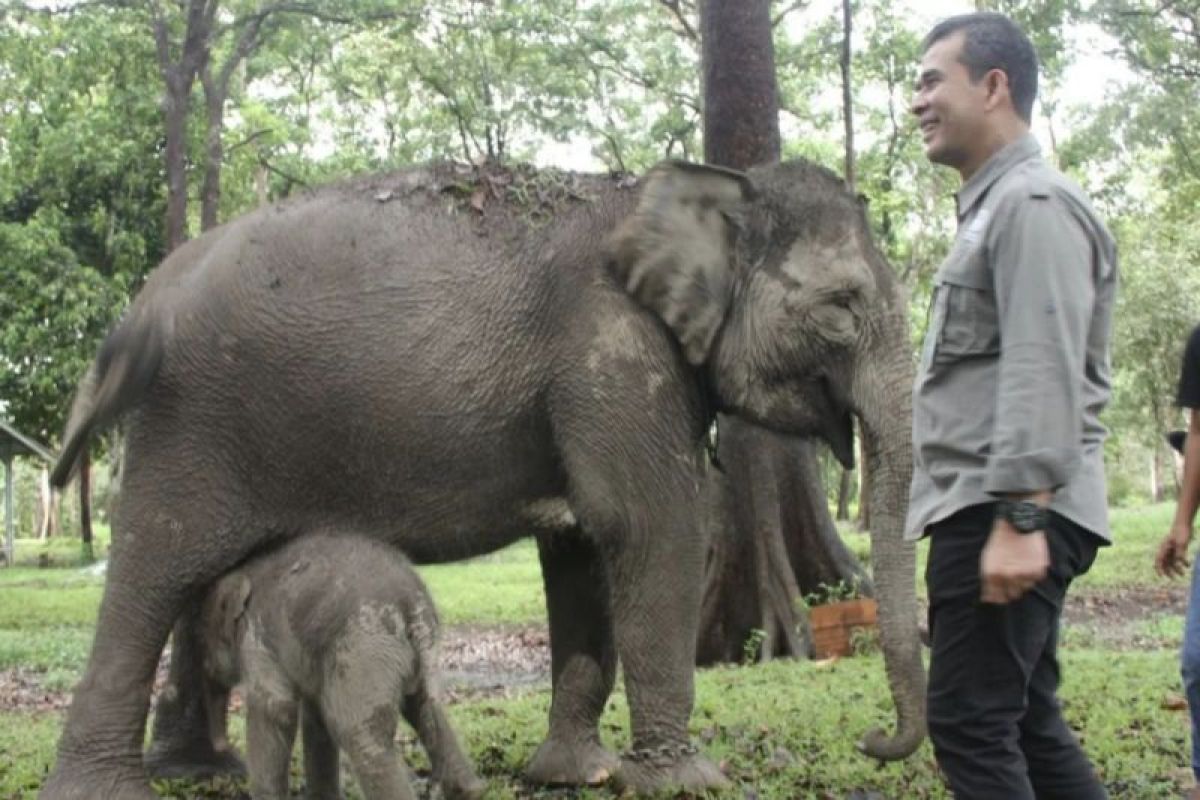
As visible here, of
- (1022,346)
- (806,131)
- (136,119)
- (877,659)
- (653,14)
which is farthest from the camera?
(806,131)

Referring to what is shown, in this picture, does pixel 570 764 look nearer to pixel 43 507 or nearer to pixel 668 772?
pixel 668 772

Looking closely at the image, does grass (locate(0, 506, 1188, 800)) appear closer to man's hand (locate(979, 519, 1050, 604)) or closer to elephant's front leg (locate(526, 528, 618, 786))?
elephant's front leg (locate(526, 528, 618, 786))

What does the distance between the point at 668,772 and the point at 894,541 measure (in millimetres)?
1210

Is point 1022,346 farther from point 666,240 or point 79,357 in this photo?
point 79,357

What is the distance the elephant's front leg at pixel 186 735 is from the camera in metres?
6.24

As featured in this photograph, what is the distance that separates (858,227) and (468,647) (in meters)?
9.72

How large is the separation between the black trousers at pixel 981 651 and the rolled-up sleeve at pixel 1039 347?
26 cm

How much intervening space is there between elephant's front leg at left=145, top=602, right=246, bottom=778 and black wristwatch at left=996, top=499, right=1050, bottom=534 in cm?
365

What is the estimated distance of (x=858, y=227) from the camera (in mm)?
6203

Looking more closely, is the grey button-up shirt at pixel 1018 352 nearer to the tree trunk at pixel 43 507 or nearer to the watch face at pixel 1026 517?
the watch face at pixel 1026 517

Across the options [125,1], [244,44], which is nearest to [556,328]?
[244,44]

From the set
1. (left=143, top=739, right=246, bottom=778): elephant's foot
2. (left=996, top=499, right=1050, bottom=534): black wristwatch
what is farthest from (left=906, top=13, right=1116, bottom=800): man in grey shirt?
(left=143, top=739, right=246, bottom=778): elephant's foot

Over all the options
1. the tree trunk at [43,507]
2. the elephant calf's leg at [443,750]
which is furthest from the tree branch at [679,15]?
the tree trunk at [43,507]

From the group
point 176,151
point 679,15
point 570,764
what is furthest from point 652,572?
point 679,15
